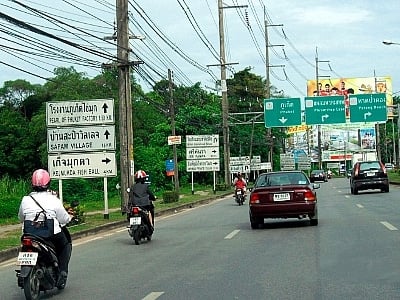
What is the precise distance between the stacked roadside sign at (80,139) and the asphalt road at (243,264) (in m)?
4.00

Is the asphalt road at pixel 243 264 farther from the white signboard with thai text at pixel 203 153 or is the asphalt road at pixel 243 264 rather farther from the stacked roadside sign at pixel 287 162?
the stacked roadside sign at pixel 287 162

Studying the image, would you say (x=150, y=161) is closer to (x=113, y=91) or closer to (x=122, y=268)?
(x=113, y=91)

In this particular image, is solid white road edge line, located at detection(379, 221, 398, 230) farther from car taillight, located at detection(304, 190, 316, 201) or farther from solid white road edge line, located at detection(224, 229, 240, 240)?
solid white road edge line, located at detection(224, 229, 240, 240)

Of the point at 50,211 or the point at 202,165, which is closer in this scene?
the point at 50,211

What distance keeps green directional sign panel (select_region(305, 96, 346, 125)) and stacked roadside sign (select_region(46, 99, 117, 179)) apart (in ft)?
84.1

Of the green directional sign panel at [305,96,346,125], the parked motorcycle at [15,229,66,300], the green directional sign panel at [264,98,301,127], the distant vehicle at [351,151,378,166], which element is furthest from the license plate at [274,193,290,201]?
the distant vehicle at [351,151,378,166]

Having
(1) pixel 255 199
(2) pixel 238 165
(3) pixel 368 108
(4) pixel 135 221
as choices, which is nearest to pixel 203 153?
(3) pixel 368 108

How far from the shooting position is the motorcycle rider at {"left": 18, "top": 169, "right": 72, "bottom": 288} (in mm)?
9117

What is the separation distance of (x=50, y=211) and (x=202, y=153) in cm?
3735

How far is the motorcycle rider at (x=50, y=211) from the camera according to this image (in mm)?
9117

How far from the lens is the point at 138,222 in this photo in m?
15.8

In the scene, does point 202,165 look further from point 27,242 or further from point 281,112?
point 27,242

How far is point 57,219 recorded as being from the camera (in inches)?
361

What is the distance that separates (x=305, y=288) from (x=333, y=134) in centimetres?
11821
